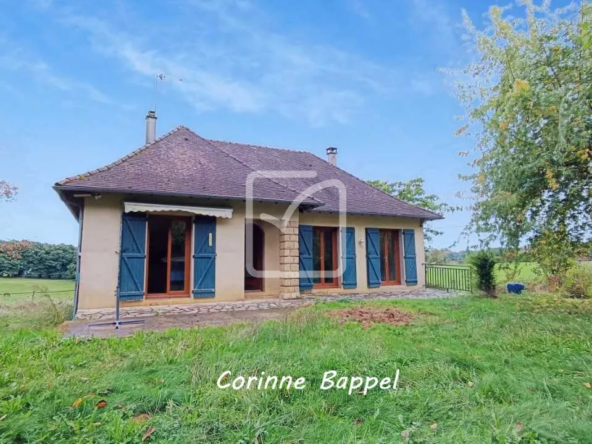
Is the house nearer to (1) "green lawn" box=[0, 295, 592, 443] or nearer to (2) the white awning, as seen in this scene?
(2) the white awning

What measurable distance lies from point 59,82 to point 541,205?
1804 centimetres

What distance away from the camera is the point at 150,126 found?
1440 cm

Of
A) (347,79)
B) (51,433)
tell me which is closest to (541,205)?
(51,433)

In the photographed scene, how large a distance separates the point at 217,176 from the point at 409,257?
28.4ft

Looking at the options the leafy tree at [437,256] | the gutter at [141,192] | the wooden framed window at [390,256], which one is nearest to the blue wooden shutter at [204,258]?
the gutter at [141,192]


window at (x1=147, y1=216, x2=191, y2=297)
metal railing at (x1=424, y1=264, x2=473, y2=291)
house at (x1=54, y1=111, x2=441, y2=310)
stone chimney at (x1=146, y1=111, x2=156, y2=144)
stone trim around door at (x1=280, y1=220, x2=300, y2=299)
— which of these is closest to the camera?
house at (x1=54, y1=111, x2=441, y2=310)

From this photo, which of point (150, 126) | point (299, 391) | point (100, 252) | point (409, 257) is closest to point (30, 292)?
point (100, 252)

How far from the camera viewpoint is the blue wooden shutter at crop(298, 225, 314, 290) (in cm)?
1284

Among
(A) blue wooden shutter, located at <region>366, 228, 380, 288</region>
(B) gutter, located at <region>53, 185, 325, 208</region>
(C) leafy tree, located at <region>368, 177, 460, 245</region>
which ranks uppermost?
(C) leafy tree, located at <region>368, 177, 460, 245</region>

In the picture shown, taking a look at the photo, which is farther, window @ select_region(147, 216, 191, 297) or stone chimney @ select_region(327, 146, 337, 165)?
stone chimney @ select_region(327, 146, 337, 165)

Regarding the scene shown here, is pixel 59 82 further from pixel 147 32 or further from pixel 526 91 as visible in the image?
pixel 526 91

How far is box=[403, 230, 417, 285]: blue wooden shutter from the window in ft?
29.4

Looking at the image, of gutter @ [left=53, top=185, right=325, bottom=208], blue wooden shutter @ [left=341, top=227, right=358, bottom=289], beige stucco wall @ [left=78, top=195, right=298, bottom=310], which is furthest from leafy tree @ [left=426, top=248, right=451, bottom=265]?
beige stucco wall @ [left=78, top=195, right=298, bottom=310]

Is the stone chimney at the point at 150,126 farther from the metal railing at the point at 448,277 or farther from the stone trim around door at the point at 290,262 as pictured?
the metal railing at the point at 448,277
